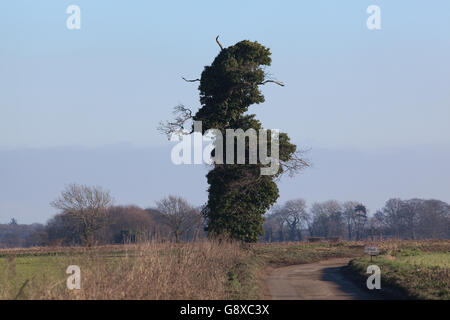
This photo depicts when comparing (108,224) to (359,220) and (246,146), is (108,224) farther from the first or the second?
(359,220)

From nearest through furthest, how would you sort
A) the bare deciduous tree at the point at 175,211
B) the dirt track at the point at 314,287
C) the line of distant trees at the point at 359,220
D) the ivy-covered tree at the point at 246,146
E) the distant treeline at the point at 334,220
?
1. the dirt track at the point at 314,287
2. the ivy-covered tree at the point at 246,146
3. the bare deciduous tree at the point at 175,211
4. the distant treeline at the point at 334,220
5. the line of distant trees at the point at 359,220

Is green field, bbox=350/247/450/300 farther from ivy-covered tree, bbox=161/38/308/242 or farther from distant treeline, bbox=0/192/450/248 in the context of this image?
distant treeline, bbox=0/192/450/248

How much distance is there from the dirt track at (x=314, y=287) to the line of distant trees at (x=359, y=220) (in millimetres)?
115286

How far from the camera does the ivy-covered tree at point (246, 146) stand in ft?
139

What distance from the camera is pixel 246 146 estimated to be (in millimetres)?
42156

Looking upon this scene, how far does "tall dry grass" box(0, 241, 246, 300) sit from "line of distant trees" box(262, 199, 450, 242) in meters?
128

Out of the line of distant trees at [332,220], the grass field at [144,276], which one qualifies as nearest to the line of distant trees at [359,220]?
the line of distant trees at [332,220]

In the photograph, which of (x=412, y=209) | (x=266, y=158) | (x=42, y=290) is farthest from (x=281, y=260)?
(x=412, y=209)

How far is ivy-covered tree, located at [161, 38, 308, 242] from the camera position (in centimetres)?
4247

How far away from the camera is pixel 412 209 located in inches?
6329

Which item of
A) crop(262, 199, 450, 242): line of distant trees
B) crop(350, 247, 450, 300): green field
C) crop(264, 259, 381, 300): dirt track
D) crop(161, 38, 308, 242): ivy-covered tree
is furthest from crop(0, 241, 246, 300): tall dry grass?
crop(262, 199, 450, 242): line of distant trees

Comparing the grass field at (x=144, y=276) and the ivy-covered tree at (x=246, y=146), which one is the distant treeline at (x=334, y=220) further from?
the grass field at (x=144, y=276)

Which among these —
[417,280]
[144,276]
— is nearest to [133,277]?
[144,276]
